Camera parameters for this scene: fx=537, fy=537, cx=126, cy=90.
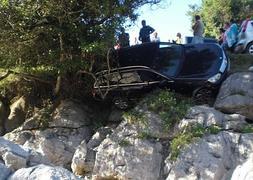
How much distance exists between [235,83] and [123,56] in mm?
3383

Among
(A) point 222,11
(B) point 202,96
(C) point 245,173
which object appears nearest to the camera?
(C) point 245,173

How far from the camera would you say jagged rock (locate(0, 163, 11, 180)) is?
24.3 ft

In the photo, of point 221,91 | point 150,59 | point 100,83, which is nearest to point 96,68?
point 100,83

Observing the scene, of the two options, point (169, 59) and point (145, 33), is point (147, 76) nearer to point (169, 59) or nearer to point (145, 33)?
point (169, 59)

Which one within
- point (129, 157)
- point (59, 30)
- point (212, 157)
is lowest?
point (129, 157)

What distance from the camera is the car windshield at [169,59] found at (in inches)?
598

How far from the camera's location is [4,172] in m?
7.48

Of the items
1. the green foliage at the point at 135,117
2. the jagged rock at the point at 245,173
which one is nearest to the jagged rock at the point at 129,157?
the green foliage at the point at 135,117

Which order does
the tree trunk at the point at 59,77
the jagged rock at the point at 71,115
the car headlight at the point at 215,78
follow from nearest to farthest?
the car headlight at the point at 215,78
the tree trunk at the point at 59,77
the jagged rock at the point at 71,115

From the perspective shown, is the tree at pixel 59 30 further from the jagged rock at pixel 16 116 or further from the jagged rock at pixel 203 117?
the jagged rock at pixel 203 117

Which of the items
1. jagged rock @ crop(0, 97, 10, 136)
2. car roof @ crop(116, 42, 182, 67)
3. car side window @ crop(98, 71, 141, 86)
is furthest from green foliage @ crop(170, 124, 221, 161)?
jagged rock @ crop(0, 97, 10, 136)

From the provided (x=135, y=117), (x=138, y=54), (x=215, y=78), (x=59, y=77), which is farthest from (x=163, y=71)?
(x=59, y=77)

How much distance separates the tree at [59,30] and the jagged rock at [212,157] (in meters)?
3.81

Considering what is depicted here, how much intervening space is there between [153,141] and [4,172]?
6.69 metres
